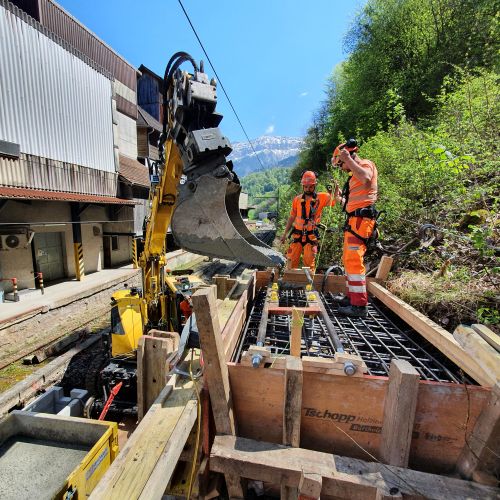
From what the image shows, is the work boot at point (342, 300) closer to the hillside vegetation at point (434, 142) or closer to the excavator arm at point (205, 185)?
the hillside vegetation at point (434, 142)

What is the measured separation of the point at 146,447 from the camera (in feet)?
5.06

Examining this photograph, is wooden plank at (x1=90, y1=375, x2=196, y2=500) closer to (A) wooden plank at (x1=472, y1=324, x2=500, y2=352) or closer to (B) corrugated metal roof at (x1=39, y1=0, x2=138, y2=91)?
(A) wooden plank at (x1=472, y1=324, x2=500, y2=352)

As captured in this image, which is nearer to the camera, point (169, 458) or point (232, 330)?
point (169, 458)

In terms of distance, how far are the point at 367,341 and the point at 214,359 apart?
6.46 ft

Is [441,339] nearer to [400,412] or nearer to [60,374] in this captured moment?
[400,412]

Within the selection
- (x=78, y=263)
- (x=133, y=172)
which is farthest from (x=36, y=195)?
(x=133, y=172)

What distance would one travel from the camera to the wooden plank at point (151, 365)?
2768 mm

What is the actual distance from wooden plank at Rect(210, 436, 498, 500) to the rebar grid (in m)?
0.75

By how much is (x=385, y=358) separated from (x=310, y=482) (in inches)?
58.9

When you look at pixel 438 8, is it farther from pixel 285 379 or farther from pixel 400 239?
pixel 285 379

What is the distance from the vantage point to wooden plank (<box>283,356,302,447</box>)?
1.77 metres

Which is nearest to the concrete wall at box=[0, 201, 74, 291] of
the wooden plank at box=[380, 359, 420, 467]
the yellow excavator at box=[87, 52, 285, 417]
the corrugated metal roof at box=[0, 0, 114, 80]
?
the corrugated metal roof at box=[0, 0, 114, 80]

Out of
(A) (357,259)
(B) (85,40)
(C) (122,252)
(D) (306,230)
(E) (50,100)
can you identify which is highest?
(B) (85,40)

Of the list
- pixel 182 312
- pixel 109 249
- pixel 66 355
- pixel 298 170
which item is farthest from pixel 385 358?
pixel 298 170
